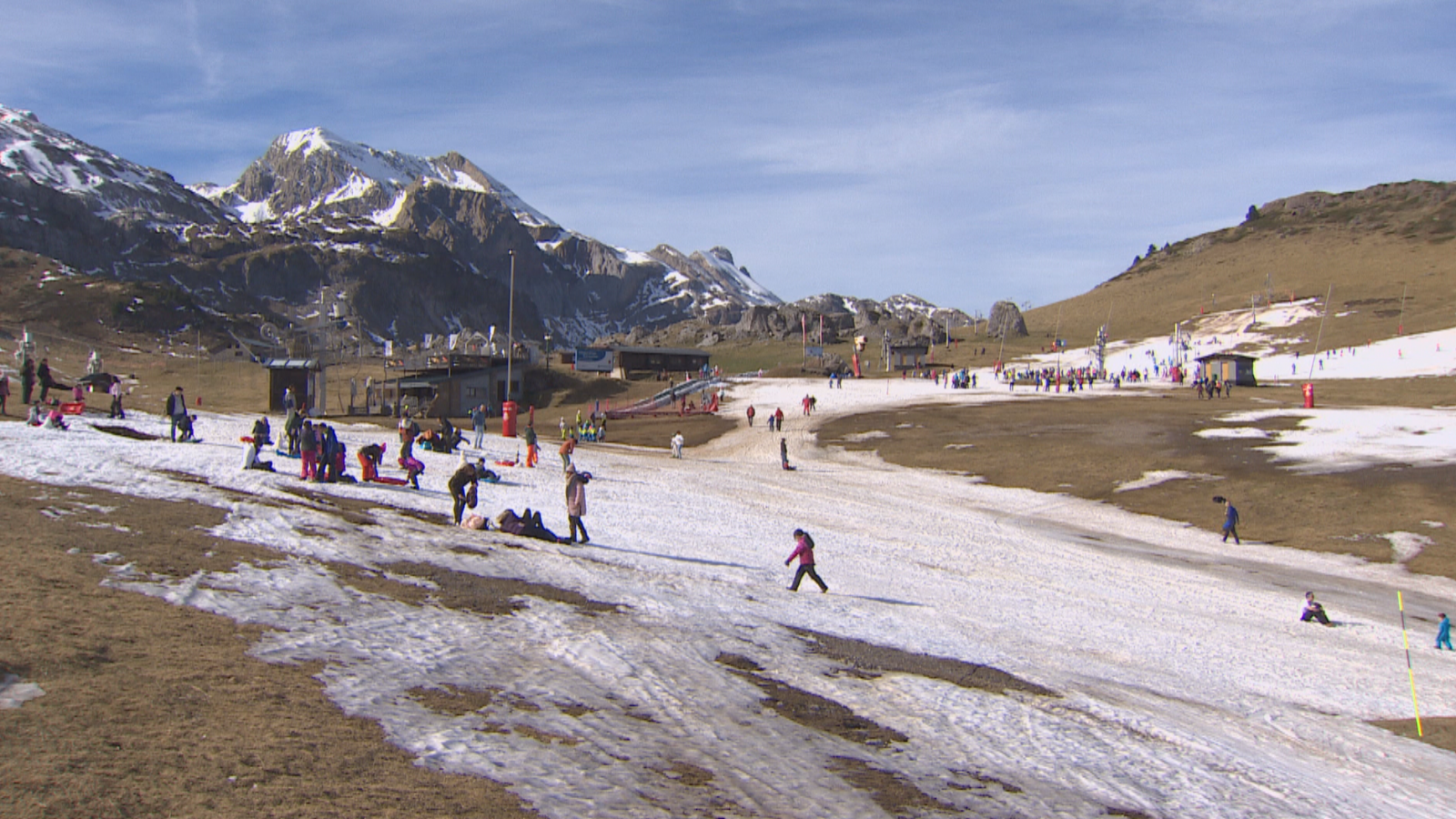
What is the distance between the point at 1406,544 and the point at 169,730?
3549cm

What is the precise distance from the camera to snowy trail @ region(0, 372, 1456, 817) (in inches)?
360

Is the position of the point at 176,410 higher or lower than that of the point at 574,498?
higher

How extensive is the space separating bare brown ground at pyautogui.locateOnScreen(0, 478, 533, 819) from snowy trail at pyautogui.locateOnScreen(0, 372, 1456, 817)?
49 cm

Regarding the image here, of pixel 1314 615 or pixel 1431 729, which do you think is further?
pixel 1314 615

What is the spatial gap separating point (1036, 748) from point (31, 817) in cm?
944

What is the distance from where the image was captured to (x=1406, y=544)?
30.9 metres

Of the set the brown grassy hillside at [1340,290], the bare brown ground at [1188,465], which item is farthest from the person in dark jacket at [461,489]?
the brown grassy hillside at [1340,290]

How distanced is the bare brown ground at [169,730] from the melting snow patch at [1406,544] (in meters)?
32.5

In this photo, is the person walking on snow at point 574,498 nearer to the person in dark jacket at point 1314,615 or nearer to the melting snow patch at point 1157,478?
the person in dark jacket at point 1314,615

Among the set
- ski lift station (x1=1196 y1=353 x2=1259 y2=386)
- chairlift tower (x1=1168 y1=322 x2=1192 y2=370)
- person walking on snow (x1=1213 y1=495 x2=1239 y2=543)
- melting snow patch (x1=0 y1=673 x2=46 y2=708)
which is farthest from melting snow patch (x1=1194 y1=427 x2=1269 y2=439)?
chairlift tower (x1=1168 y1=322 x2=1192 y2=370)

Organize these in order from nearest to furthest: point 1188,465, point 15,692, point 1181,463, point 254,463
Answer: point 15,692 → point 254,463 → point 1188,465 → point 1181,463

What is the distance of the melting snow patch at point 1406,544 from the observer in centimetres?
3006

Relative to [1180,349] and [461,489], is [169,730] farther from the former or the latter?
[1180,349]

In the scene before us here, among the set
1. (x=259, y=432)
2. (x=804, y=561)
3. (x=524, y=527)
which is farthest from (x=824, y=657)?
(x=259, y=432)
